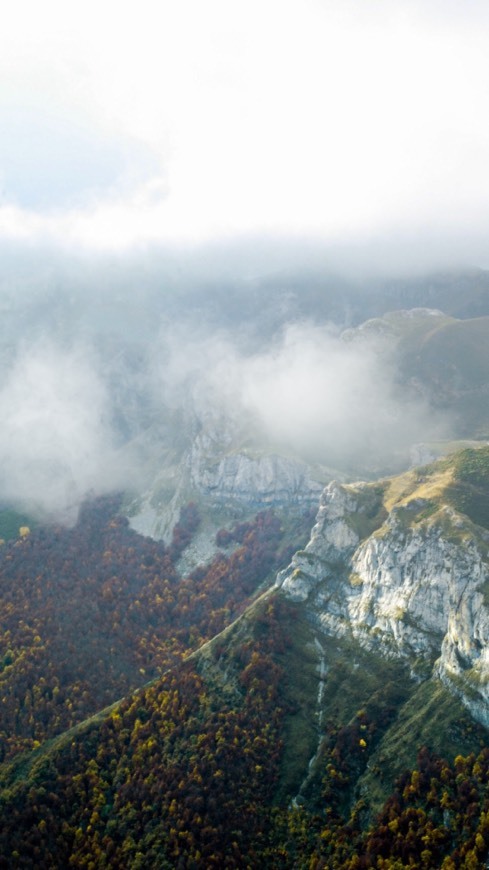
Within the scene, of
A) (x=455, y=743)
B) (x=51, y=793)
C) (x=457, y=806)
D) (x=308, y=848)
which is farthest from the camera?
(x=51, y=793)

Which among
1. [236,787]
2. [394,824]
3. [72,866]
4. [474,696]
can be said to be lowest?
[72,866]

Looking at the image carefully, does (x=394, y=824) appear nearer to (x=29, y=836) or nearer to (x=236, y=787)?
(x=236, y=787)

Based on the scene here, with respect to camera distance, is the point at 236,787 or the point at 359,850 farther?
the point at 236,787

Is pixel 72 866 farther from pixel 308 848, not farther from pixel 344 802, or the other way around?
pixel 344 802

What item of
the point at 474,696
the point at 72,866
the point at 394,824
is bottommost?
the point at 72,866

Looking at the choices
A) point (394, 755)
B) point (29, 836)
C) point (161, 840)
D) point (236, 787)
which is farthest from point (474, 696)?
point (29, 836)

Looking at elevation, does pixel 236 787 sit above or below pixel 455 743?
below

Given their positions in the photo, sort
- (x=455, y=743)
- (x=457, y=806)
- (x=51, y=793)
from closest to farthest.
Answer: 1. (x=457, y=806)
2. (x=455, y=743)
3. (x=51, y=793)

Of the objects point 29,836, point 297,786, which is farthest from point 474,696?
point 29,836

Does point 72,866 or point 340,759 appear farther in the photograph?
point 340,759
